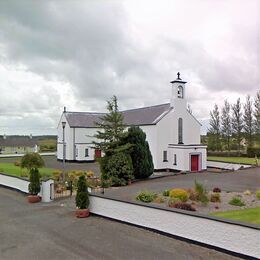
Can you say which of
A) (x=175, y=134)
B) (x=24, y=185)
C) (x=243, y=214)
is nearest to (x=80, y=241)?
(x=243, y=214)

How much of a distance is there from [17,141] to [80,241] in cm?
7922

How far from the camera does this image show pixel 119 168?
25.6 meters

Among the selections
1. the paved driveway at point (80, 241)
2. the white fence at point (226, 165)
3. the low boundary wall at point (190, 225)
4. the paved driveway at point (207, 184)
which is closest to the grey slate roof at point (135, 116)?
the white fence at point (226, 165)

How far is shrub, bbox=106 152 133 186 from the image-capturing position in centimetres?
2533

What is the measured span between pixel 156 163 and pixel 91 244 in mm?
25598

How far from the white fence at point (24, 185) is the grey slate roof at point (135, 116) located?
484 inches

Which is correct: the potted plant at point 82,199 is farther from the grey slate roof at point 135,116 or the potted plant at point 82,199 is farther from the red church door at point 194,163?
the red church door at point 194,163

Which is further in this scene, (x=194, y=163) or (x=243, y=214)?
(x=194, y=163)

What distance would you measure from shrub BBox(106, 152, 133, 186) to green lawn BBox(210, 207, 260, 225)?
12912 millimetres

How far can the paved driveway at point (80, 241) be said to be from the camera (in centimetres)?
952

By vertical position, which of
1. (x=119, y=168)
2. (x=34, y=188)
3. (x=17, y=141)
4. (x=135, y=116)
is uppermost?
(x=135, y=116)

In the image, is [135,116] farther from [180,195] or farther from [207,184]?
[180,195]

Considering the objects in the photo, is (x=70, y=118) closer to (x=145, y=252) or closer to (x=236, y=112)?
(x=236, y=112)

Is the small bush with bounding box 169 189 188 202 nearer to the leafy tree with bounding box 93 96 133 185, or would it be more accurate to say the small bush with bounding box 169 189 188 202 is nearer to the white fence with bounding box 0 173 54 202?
the white fence with bounding box 0 173 54 202
